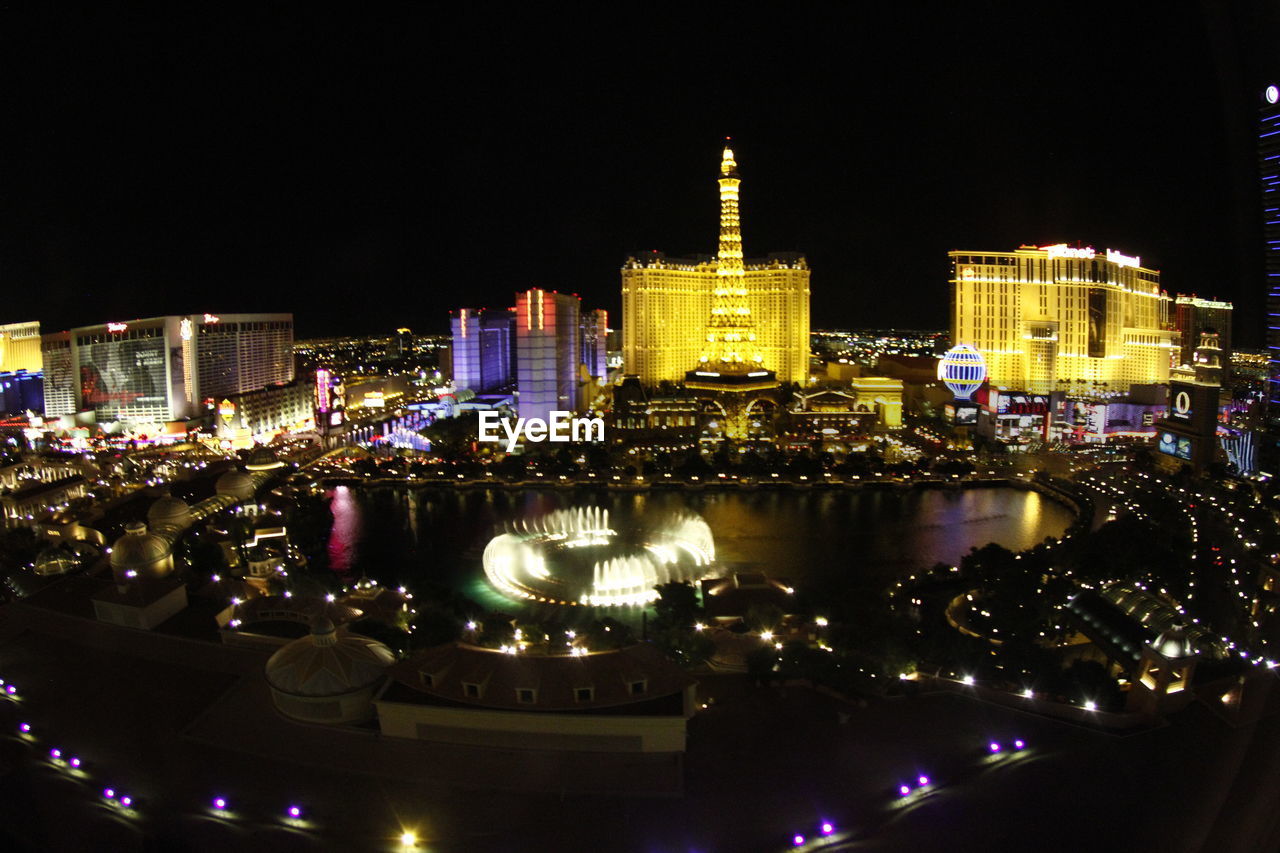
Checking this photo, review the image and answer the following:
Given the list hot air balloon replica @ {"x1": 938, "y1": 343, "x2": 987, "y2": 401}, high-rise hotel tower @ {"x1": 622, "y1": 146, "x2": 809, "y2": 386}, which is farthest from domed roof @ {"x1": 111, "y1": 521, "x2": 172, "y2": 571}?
high-rise hotel tower @ {"x1": 622, "y1": 146, "x2": 809, "y2": 386}

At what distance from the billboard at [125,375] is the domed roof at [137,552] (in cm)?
1341

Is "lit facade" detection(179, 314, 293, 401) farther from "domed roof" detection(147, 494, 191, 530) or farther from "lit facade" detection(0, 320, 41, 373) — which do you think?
"domed roof" detection(147, 494, 191, 530)

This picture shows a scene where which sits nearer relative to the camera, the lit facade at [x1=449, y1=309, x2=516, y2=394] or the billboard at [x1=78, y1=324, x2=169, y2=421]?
the billboard at [x1=78, y1=324, x2=169, y2=421]

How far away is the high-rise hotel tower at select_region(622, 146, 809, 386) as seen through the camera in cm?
2856

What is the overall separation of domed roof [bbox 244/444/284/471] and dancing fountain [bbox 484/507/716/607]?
7.57 metres

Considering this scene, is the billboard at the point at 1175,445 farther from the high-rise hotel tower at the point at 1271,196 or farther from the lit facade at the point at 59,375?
the lit facade at the point at 59,375

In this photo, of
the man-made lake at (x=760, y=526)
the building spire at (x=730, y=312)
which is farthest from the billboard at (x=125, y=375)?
the building spire at (x=730, y=312)

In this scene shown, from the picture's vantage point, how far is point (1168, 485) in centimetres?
1468

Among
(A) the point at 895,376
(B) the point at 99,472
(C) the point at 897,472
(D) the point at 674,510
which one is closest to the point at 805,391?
(A) the point at 895,376

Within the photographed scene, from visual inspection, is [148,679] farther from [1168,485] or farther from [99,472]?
[1168,485]

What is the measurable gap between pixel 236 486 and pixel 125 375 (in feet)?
30.7

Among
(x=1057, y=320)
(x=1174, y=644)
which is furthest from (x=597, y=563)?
(x=1057, y=320)

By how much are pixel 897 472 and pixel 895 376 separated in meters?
13.4

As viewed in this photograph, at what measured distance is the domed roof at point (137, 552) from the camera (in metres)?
9.38
